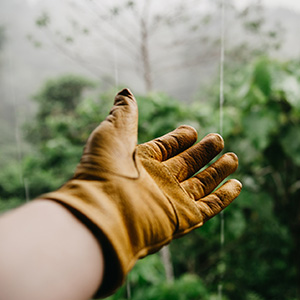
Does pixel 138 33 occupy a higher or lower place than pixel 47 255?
higher

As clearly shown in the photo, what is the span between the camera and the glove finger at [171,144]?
48 cm

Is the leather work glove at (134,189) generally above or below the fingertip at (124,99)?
below

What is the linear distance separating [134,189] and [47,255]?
14cm

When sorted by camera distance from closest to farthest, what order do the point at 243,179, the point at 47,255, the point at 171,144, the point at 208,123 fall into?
the point at 47,255 < the point at 171,144 < the point at 208,123 < the point at 243,179

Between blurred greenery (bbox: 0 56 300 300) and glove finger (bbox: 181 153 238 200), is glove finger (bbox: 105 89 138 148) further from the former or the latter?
blurred greenery (bbox: 0 56 300 300)

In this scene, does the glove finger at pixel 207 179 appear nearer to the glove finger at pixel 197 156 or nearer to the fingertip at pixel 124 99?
the glove finger at pixel 197 156

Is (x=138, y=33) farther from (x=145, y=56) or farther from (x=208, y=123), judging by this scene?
(x=208, y=123)

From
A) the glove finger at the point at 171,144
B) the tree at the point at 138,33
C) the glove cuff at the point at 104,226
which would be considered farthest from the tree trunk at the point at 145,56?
the glove cuff at the point at 104,226

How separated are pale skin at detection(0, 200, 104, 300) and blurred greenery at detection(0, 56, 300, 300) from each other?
0.84 meters

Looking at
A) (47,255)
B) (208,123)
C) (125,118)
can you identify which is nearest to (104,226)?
(47,255)

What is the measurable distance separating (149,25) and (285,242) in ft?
5.49

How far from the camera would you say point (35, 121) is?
14.8 ft

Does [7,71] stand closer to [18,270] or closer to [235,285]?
[235,285]

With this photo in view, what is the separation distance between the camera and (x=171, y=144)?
492 mm
